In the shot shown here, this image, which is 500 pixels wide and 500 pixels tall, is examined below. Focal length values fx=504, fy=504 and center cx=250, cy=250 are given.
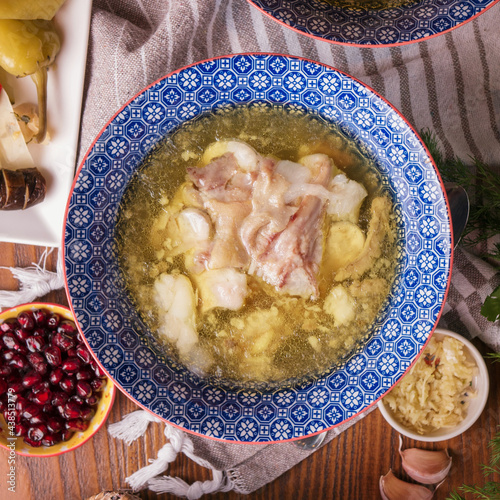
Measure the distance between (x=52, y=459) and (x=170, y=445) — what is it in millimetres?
429

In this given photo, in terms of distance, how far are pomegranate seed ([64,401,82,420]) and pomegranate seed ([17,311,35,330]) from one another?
0.29 metres

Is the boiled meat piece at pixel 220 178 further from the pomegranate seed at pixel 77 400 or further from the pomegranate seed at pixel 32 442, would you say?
the pomegranate seed at pixel 32 442

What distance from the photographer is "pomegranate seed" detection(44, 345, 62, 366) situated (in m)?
1.68

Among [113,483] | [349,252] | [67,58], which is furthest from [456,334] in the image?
[67,58]

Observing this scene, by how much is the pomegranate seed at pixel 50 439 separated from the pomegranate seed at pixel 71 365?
22 centimetres

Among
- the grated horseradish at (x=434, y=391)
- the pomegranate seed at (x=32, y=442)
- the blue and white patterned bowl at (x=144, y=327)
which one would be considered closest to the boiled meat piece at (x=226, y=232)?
the blue and white patterned bowl at (x=144, y=327)

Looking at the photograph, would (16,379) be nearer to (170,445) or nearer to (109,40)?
(170,445)

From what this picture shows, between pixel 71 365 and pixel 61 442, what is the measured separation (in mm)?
276

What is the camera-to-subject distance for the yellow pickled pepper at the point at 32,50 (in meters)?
1.48

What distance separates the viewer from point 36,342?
5.49 feet

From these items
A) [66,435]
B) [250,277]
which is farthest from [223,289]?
[66,435]

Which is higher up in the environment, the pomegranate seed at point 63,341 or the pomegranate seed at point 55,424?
the pomegranate seed at point 63,341

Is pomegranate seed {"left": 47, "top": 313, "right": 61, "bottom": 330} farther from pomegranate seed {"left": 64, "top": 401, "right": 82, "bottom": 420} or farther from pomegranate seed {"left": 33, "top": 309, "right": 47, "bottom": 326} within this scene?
pomegranate seed {"left": 64, "top": 401, "right": 82, "bottom": 420}

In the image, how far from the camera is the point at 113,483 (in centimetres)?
177
